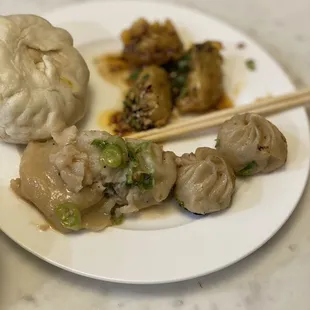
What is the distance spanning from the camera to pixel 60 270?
7.48 ft

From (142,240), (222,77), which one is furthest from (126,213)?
(222,77)

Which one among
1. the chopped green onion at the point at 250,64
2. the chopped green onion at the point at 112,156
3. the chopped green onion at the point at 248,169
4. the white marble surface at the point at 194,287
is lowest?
the white marble surface at the point at 194,287

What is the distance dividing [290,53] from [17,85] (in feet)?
5.86

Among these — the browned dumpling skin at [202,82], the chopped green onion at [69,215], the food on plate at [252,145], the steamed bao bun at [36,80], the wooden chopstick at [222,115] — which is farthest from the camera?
the browned dumpling skin at [202,82]

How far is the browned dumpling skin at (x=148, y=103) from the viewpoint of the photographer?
2.67 meters

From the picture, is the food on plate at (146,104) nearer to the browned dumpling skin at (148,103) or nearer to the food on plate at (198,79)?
the browned dumpling skin at (148,103)

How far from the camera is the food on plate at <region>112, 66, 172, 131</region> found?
105 inches

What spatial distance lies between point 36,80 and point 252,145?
3.29 ft

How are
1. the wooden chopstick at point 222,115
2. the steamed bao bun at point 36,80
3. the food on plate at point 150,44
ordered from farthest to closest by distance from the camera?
the food on plate at point 150,44 < the wooden chopstick at point 222,115 < the steamed bao bun at point 36,80

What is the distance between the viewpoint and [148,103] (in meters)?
2.67

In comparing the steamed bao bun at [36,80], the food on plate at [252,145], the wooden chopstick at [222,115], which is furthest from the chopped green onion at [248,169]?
the steamed bao bun at [36,80]

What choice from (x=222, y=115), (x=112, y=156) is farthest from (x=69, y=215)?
(x=222, y=115)

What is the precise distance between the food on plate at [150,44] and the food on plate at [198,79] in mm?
80

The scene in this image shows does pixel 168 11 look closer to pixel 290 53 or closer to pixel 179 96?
pixel 179 96
